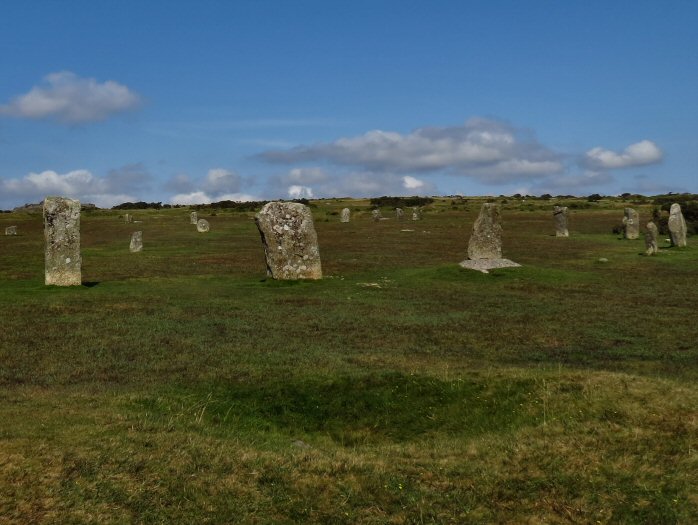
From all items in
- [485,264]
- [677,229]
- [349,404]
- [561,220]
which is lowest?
[349,404]

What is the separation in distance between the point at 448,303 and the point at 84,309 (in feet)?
41.2

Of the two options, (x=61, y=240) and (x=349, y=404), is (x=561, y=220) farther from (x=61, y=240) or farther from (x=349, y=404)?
(x=349, y=404)

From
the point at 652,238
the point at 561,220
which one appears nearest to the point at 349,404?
the point at 652,238

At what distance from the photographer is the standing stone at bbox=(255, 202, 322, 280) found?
29.6 meters

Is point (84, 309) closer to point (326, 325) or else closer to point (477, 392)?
point (326, 325)

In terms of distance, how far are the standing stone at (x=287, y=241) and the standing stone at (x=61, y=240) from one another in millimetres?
7545

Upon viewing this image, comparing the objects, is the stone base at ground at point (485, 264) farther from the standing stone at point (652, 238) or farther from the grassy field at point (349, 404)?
the standing stone at point (652, 238)

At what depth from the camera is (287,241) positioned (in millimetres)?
29719

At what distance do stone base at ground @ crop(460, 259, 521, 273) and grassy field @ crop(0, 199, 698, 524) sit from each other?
3.72 metres

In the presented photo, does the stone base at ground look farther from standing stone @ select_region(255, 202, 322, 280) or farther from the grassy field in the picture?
standing stone @ select_region(255, 202, 322, 280)

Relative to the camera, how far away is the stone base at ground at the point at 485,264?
3194 cm

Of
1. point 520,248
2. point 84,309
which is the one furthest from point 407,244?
point 84,309

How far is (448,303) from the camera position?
24.6 m

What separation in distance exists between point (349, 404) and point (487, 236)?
A: 22583 mm
